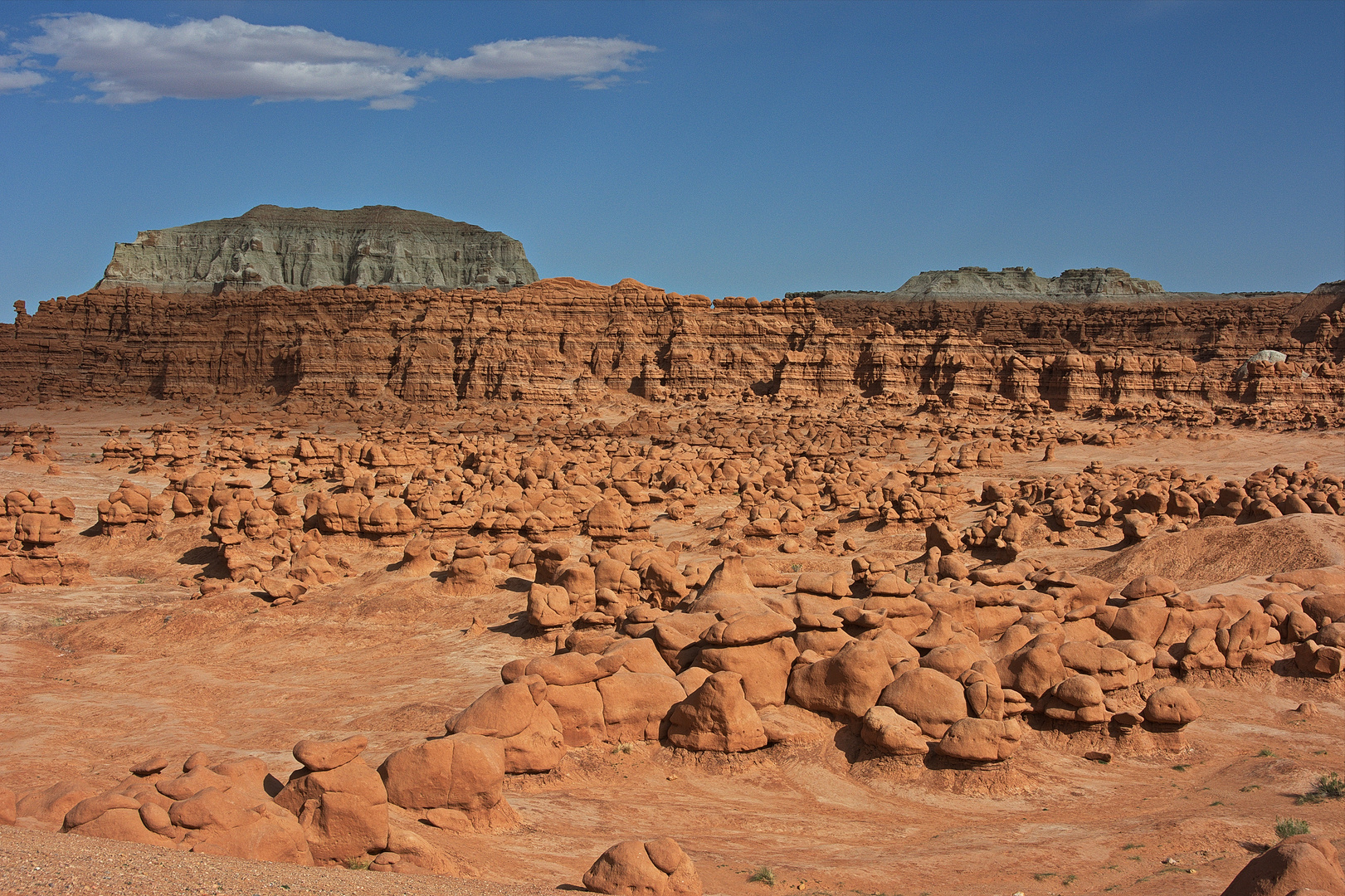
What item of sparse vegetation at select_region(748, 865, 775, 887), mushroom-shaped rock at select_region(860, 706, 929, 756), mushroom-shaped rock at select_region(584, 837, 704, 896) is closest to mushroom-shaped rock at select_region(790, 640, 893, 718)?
mushroom-shaped rock at select_region(860, 706, 929, 756)

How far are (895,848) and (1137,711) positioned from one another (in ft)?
11.1

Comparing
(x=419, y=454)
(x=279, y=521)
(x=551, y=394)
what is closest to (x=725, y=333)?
(x=551, y=394)

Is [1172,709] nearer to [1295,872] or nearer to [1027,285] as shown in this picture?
[1295,872]

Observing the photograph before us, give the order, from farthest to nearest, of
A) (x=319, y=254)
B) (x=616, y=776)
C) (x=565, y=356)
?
1. (x=319, y=254)
2. (x=565, y=356)
3. (x=616, y=776)

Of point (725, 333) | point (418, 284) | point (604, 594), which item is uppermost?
point (418, 284)

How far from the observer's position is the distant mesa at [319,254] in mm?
79250

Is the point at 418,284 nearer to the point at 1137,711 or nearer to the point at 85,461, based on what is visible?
the point at 85,461

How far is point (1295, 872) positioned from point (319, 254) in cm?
8671

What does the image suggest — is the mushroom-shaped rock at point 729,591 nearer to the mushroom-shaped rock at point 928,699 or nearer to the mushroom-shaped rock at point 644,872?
the mushroom-shaped rock at point 928,699

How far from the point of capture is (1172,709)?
27.7 feet

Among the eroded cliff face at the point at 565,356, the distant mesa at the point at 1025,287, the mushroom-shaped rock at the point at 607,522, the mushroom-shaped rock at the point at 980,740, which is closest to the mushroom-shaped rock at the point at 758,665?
the mushroom-shaped rock at the point at 980,740

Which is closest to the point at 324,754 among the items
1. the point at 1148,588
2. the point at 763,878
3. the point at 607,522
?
the point at 763,878

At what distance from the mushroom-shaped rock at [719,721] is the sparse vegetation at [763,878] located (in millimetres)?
2256

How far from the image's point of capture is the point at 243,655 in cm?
1247
